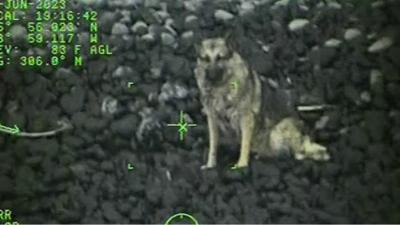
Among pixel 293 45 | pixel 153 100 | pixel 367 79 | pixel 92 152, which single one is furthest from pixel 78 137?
pixel 367 79

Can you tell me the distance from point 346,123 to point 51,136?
2.24 ft

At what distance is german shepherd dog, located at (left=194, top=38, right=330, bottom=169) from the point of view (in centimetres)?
156

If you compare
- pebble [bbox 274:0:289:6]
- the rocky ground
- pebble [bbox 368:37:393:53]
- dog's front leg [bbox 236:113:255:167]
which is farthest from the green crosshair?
pebble [bbox 368:37:393:53]

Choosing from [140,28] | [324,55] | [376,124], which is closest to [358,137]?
[376,124]

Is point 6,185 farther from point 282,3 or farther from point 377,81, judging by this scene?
point 377,81

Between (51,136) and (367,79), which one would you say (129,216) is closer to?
(51,136)

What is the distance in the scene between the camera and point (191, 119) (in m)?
1.57

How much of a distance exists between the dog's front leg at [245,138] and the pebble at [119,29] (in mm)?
340

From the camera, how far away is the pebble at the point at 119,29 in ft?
5.16

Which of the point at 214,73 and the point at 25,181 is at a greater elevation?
the point at 214,73

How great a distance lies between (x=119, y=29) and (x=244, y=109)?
345 mm

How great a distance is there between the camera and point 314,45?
1.56 metres

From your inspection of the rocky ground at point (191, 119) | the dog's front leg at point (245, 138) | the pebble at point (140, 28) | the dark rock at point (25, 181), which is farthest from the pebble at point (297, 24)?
the dark rock at point (25, 181)

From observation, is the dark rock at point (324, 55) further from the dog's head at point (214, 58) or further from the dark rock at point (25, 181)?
the dark rock at point (25, 181)
